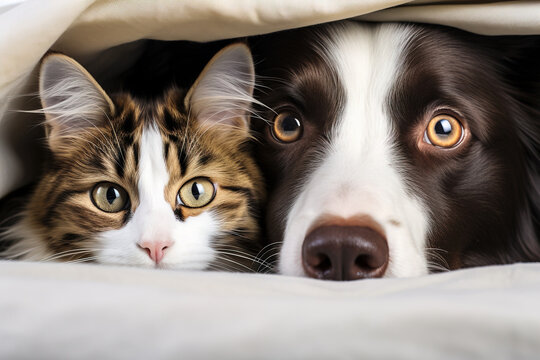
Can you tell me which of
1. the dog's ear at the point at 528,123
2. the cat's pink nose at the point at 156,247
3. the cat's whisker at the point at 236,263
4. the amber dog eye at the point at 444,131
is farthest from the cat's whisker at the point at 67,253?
the dog's ear at the point at 528,123

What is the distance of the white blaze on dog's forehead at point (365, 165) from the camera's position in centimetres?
111

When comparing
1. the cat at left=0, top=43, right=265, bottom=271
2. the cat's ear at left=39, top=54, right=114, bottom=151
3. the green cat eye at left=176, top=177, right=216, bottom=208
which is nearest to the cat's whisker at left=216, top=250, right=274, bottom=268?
the cat at left=0, top=43, right=265, bottom=271

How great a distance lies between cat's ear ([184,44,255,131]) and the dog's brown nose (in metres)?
0.42

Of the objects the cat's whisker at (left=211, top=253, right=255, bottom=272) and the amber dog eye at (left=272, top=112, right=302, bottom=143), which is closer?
the cat's whisker at (left=211, top=253, right=255, bottom=272)

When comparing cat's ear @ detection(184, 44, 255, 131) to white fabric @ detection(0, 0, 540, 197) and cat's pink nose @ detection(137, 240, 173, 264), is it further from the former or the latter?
cat's pink nose @ detection(137, 240, 173, 264)

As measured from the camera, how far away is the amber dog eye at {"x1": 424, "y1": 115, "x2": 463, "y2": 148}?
1.32m

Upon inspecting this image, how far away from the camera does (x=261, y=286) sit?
88 centimetres

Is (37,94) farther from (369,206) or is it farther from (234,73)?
(369,206)

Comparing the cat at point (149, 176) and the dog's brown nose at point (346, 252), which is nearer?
the dog's brown nose at point (346, 252)

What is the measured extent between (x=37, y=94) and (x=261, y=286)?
69 cm

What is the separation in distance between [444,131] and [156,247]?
0.62 m

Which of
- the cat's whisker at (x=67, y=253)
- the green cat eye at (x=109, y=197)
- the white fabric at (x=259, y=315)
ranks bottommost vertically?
the cat's whisker at (x=67, y=253)

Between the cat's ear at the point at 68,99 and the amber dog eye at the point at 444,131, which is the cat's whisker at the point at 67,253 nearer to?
the cat's ear at the point at 68,99

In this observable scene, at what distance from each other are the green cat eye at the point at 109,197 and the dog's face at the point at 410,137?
29 cm
